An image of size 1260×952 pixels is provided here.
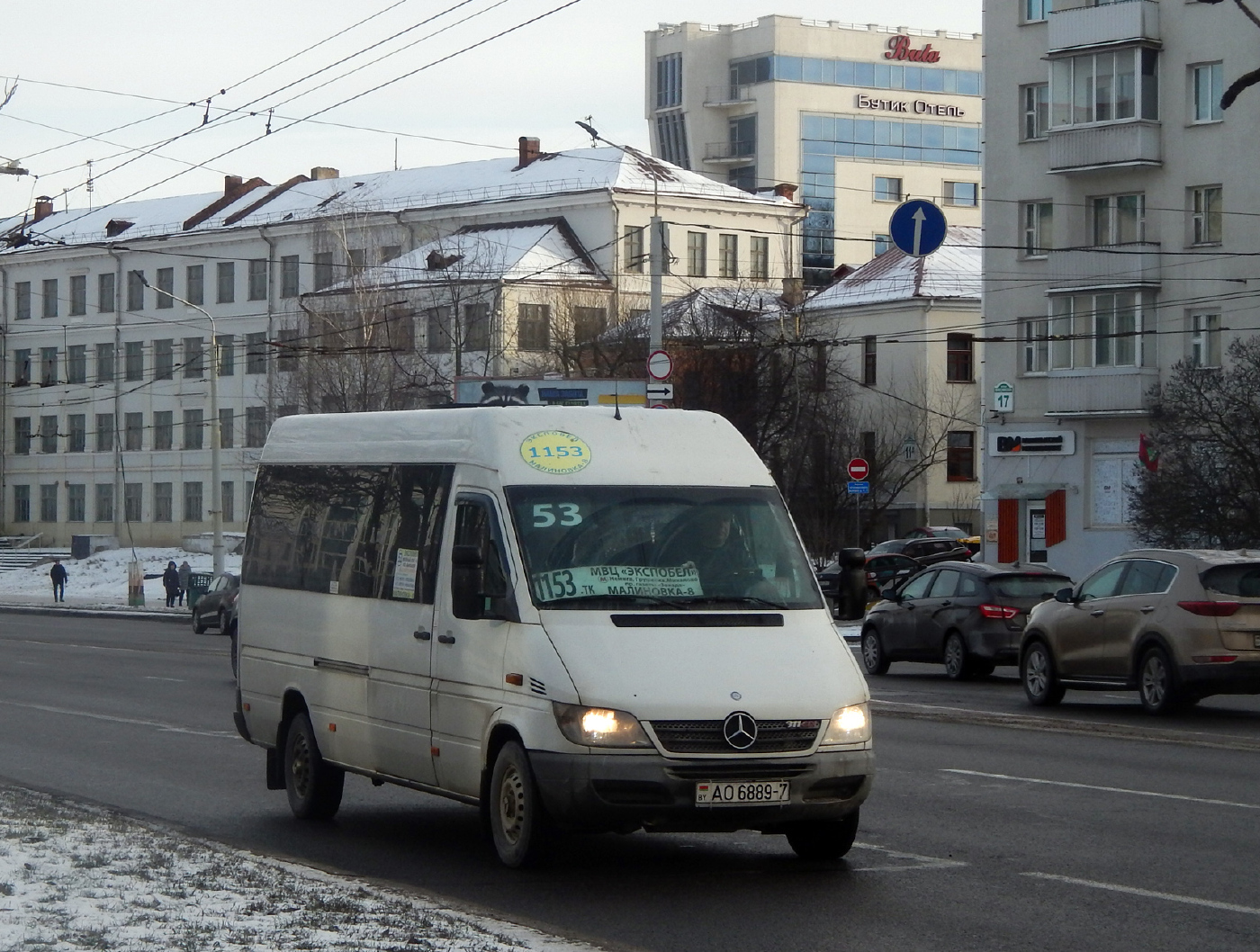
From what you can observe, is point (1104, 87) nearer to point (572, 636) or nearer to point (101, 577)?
point (101, 577)

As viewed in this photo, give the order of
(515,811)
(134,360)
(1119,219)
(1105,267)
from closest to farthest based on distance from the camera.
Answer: (515,811) → (1105,267) → (1119,219) → (134,360)

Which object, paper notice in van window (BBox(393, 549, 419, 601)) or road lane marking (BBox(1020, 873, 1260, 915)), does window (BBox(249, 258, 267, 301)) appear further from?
road lane marking (BBox(1020, 873, 1260, 915))

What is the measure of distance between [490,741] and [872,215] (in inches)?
4002

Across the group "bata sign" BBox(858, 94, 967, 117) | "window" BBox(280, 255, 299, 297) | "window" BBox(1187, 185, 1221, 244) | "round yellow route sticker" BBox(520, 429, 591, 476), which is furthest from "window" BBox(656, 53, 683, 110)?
"round yellow route sticker" BBox(520, 429, 591, 476)

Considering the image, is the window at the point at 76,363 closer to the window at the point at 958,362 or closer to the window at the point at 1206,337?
the window at the point at 958,362

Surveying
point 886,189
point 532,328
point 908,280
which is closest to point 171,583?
point 532,328

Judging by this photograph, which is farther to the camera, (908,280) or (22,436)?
(22,436)

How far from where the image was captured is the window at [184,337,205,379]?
287ft

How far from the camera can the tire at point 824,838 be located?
9.68m

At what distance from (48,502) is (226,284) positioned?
15948 mm

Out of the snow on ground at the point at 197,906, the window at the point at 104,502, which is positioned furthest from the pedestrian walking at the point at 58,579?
the snow on ground at the point at 197,906

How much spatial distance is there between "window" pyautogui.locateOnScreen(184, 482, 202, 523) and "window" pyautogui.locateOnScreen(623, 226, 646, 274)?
77.1 feet

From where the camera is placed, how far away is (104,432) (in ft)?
304

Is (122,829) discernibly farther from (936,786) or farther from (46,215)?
(46,215)
